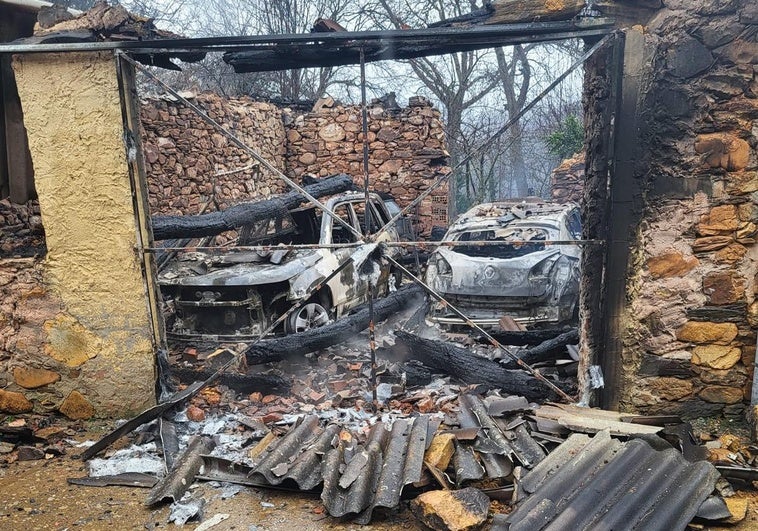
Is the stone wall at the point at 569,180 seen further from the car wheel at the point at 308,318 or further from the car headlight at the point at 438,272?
the car wheel at the point at 308,318

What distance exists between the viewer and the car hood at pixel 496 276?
6.43m

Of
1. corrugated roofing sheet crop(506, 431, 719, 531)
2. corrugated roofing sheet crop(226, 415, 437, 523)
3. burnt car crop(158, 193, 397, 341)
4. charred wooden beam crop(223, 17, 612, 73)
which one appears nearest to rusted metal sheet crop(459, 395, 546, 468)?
corrugated roofing sheet crop(506, 431, 719, 531)

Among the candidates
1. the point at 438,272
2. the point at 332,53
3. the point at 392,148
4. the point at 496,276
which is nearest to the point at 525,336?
the point at 496,276

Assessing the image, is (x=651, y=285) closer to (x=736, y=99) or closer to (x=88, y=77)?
(x=736, y=99)

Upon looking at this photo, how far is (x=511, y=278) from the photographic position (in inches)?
255

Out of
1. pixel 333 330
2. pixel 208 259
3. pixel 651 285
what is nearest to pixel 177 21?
pixel 208 259

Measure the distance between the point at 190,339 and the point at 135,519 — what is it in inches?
113

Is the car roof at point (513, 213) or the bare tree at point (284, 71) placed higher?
the bare tree at point (284, 71)

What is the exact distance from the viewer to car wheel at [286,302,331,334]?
20.2 ft

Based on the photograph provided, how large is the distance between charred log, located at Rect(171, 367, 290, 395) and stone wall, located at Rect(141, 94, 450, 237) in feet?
19.2

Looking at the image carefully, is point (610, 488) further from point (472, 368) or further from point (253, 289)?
point (253, 289)

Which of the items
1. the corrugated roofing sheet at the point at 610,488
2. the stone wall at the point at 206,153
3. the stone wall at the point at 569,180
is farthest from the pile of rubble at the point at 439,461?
the stone wall at the point at 569,180

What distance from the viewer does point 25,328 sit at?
171 inches

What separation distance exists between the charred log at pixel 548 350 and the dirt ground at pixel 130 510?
2.46 m
